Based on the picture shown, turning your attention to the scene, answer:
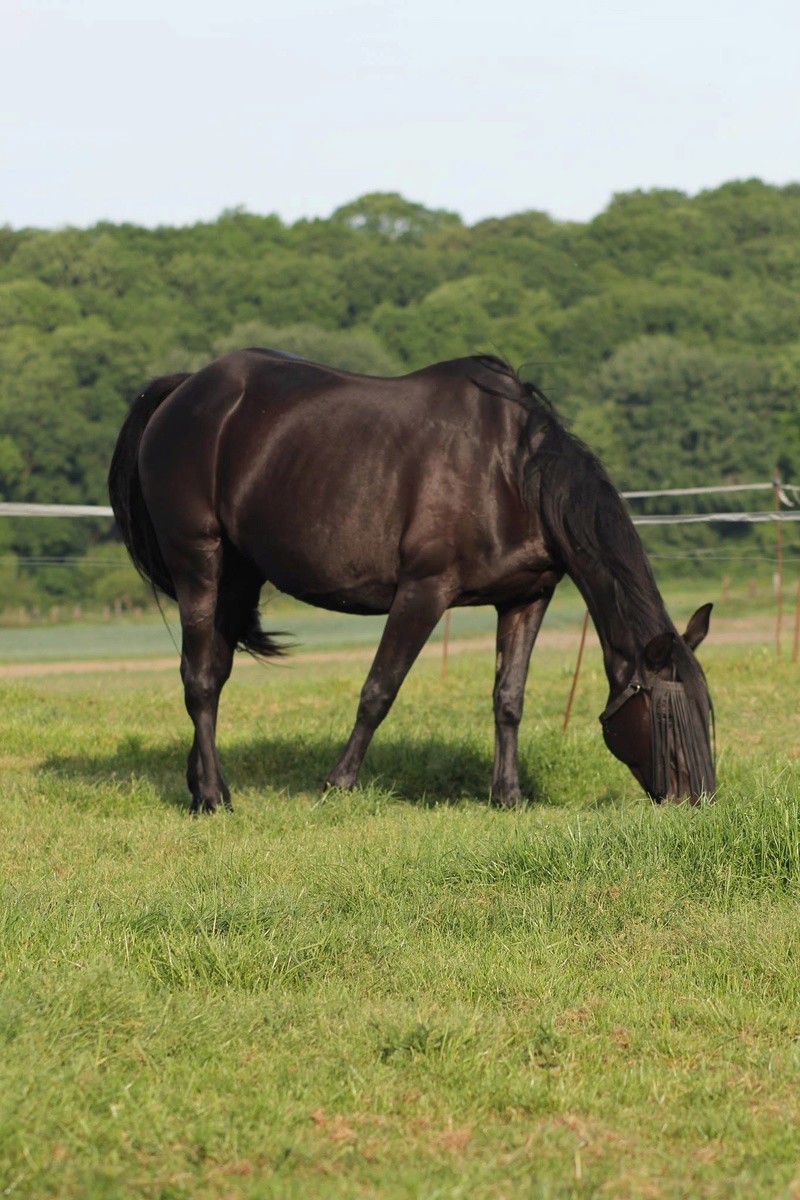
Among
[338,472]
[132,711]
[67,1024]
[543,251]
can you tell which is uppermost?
[543,251]

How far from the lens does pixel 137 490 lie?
8625mm

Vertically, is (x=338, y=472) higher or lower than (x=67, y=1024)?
higher

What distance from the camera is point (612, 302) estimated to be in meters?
74.4

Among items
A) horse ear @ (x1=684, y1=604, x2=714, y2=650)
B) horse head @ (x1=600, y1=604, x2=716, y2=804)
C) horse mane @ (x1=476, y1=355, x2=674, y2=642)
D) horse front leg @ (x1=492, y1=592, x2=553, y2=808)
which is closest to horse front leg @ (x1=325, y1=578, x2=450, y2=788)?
horse front leg @ (x1=492, y1=592, x2=553, y2=808)

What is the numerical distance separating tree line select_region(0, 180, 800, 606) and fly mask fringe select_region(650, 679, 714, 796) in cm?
3895

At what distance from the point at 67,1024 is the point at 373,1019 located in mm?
768

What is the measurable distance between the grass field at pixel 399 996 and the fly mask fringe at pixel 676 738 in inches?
6.7

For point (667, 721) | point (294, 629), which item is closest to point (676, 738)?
point (667, 721)

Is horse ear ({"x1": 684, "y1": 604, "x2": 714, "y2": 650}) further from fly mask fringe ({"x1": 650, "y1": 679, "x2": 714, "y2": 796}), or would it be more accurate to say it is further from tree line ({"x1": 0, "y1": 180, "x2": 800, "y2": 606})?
tree line ({"x1": 0, "y1": 180, "x2": 800, "y2": 606})

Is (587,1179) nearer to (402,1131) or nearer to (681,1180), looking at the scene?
(681,1180)

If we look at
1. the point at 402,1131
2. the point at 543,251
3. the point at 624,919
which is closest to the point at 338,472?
the point at 624,919

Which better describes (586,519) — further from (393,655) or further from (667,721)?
(393,655)

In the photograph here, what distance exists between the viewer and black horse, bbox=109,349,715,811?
22.8 ft

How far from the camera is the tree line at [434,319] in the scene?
55.3 m
